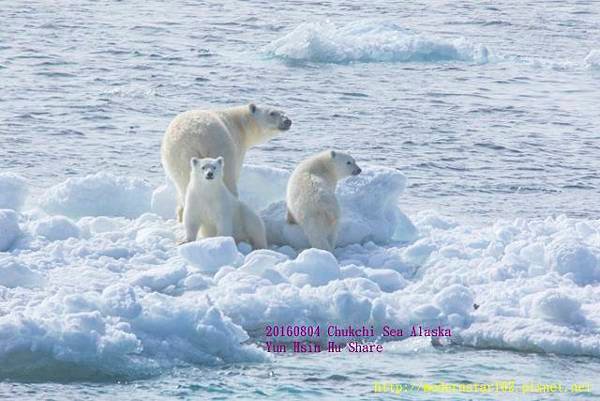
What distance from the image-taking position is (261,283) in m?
8.53

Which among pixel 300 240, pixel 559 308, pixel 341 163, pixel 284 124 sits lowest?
pixel 559 308

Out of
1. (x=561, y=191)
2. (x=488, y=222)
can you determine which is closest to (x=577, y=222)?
(x=488, y=222)

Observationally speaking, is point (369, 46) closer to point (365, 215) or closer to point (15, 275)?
point (365, 215)

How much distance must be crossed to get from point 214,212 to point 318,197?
0.74 m

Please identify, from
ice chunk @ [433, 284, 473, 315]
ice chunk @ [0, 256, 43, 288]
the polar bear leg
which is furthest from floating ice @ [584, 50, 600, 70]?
ice chunk @ [0, 256, 43, 288]

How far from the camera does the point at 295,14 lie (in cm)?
2473

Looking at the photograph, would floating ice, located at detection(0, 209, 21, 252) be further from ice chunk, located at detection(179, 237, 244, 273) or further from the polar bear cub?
ice chunk, located at detection(179, 237, 244, 273)

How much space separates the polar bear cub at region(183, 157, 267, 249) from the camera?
9.39 m

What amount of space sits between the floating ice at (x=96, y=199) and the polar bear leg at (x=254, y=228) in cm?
129

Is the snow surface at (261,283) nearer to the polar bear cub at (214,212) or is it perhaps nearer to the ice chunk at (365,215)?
the ice chunk at (365,215)

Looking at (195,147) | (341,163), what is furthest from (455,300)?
(195,147)

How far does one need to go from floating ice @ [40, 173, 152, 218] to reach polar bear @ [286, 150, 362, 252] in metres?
1.34

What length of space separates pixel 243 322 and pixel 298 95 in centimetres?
976

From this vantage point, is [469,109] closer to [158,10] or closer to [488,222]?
[488,222]
